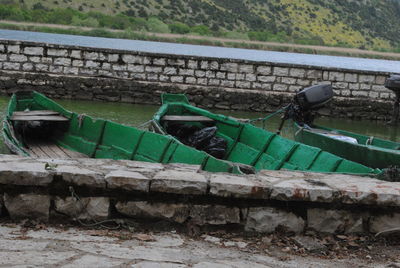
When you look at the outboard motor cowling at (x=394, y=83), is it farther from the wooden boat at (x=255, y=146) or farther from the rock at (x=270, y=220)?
the rock at (x=270, y=220)

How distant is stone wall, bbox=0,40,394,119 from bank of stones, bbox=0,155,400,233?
12.0 m

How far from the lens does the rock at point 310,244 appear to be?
4.19m

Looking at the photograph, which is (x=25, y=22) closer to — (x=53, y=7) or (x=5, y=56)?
(x=53, y=7)

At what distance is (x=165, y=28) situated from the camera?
216 ft

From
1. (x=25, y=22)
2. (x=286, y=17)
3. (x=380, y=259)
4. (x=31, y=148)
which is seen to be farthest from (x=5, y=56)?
(x=286, y=17)

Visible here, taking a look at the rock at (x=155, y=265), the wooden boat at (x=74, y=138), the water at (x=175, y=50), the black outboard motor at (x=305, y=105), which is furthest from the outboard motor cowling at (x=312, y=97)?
the water at (x=175, y=50)

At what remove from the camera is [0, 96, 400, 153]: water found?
13922 mm

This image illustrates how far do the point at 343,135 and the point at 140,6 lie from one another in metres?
70.2

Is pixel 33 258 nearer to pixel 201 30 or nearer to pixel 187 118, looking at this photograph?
pixel 187 118

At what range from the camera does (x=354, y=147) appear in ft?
24.8

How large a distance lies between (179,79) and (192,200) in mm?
12428

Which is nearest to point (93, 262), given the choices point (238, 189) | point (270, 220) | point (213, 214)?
point (213, 214)

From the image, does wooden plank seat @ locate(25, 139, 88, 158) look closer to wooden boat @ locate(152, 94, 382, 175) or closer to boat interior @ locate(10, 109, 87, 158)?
boat interior @ locate(10, 109, 87, 158)

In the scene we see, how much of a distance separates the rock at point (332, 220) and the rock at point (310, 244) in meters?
0.10
